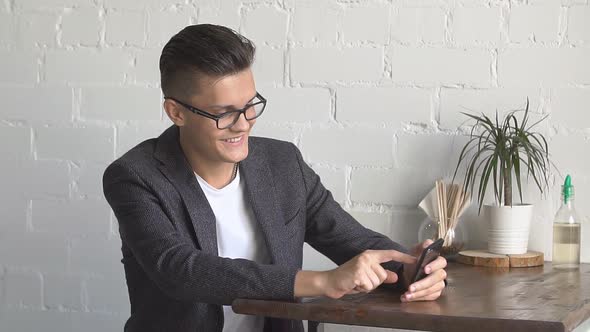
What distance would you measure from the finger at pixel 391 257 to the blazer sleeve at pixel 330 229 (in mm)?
296

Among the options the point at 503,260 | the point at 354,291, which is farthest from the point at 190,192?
the point at 503,260

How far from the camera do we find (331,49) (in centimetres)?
296

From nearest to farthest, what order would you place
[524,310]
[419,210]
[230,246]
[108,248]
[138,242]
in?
[524,310]
[138,242]
[230,246]
[419,210]
[108,248]

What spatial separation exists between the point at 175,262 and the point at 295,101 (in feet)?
3.39

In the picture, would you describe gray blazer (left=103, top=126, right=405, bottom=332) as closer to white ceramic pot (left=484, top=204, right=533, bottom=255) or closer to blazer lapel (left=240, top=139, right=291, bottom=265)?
blazer lapel (left=240, top=139, right=291, bottom=265)

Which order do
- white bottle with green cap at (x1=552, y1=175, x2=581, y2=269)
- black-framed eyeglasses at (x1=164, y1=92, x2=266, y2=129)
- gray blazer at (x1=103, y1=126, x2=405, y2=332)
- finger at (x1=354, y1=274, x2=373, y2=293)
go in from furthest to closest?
white bottle with green cap at (x1=552, y1=175, x2=581, y2=269) → black-framed eyeglasses at (x1=164, y1=92, x2=266, y2=129) → gray blazer at (x1=103, y1=126, x2=405, y2=332) → finger at (x1=354, y1=274, x2=373, y2=293)

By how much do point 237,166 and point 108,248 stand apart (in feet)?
3.23

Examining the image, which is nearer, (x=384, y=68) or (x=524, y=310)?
(x=524, y=310)

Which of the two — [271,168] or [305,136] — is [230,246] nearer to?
[271,168]

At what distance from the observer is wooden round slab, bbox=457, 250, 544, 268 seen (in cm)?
264

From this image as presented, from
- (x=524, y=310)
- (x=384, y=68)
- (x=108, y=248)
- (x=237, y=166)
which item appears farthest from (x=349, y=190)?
(x=524, y=310)

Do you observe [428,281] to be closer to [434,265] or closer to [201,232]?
[434,265]

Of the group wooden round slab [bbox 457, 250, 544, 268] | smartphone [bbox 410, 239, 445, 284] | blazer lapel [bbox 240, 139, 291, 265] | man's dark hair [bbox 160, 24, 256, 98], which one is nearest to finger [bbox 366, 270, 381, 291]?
smartphone [bbox 410, 239, 445, 284]

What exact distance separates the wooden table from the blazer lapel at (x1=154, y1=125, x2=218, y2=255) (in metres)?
0.32
